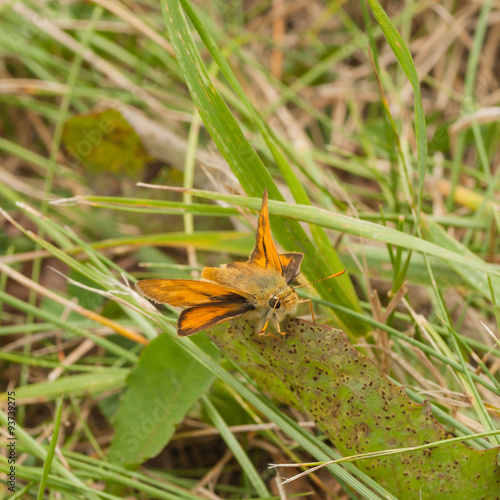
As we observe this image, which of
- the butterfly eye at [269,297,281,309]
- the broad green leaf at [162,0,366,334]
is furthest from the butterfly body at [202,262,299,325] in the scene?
the broad green leaf at [162,0,366,334]

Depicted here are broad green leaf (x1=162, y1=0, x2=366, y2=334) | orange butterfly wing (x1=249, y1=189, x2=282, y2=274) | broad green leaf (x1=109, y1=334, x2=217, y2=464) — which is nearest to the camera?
orange butterfly wing (x1=249, y1=189, x2=282, y2=274)

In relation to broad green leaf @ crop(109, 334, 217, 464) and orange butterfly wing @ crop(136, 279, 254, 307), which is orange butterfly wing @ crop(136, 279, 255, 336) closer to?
orange butterfly wing @ crop(136, 279, 254, 307)

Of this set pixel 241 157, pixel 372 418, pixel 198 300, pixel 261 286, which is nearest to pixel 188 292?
pixel 198 300

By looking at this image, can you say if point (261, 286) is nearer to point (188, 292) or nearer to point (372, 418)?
point (188, 292)

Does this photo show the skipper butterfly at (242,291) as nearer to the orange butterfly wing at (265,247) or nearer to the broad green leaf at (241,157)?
the orange butterfly wing at (265,247)

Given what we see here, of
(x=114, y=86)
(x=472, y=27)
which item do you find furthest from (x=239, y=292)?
(x=472, y=27)

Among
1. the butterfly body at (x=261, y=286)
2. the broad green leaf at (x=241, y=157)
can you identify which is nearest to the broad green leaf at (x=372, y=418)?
the butterfly body at (x=261, y=286)

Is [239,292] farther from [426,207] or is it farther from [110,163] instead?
[110,163]
